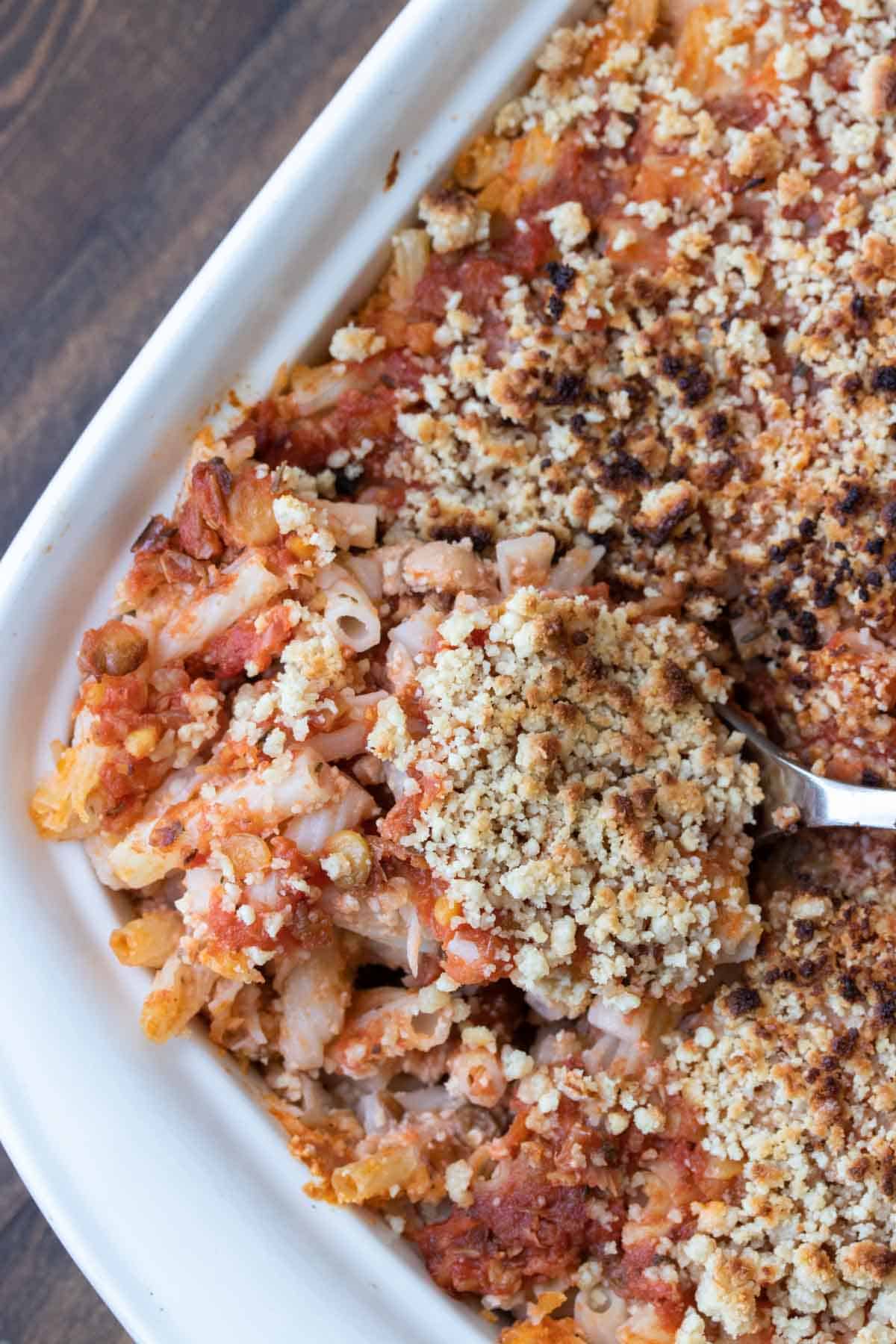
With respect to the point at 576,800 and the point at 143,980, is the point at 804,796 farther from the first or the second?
the point at 143,980

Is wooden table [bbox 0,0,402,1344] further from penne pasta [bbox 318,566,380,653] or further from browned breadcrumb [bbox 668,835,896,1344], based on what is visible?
browned breadcrumb [bbox 668,835,896,1344]

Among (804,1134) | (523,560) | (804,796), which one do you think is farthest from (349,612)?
(804,1134)

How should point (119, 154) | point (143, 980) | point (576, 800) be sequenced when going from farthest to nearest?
point (119, 154), point (143, 980), point (576, 800)

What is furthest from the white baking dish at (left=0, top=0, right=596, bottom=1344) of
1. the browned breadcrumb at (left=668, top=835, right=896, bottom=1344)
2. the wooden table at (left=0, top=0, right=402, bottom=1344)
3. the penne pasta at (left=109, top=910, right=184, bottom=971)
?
the wooden table at (left=0, top=0, right=402, bottom=1344)

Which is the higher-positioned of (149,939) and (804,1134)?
(149,939)

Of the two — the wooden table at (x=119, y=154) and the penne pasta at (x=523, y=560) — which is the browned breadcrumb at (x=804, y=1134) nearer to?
the penne pasta at (x=523, y=560)

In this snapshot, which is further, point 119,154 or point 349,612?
point 119,154

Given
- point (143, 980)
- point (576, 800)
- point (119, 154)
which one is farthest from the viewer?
point (119, 154)
